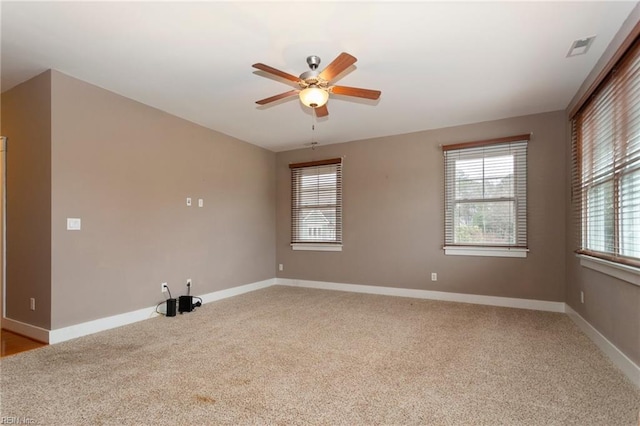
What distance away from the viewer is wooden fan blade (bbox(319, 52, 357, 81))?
7.70 ft

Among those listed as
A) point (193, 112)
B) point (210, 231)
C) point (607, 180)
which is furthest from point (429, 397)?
point (193, 112)

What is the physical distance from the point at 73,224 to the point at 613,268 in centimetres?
500

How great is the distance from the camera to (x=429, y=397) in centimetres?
212

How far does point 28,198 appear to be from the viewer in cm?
335

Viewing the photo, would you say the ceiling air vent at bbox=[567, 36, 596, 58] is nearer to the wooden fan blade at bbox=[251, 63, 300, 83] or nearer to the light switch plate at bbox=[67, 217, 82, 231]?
the wooden fan blade at bbox=[251, 63, 300, 83]

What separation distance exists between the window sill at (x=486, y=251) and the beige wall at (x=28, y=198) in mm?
4952

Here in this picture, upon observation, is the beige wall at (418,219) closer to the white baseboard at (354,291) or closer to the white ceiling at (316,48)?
the white baseboard at (354,291)

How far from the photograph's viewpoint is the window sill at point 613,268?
7.55 feet

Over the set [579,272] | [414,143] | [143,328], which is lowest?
[143,328]

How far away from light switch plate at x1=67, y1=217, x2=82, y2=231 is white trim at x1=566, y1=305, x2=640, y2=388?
4.97m

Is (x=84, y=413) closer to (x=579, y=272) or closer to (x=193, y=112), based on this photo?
(x=193, y=112)

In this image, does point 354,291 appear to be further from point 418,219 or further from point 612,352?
point 612,352

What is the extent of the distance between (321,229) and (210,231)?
2009 mm

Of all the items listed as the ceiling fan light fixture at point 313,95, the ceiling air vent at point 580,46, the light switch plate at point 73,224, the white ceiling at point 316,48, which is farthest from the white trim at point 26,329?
the ceiling air vent at point 580,46
